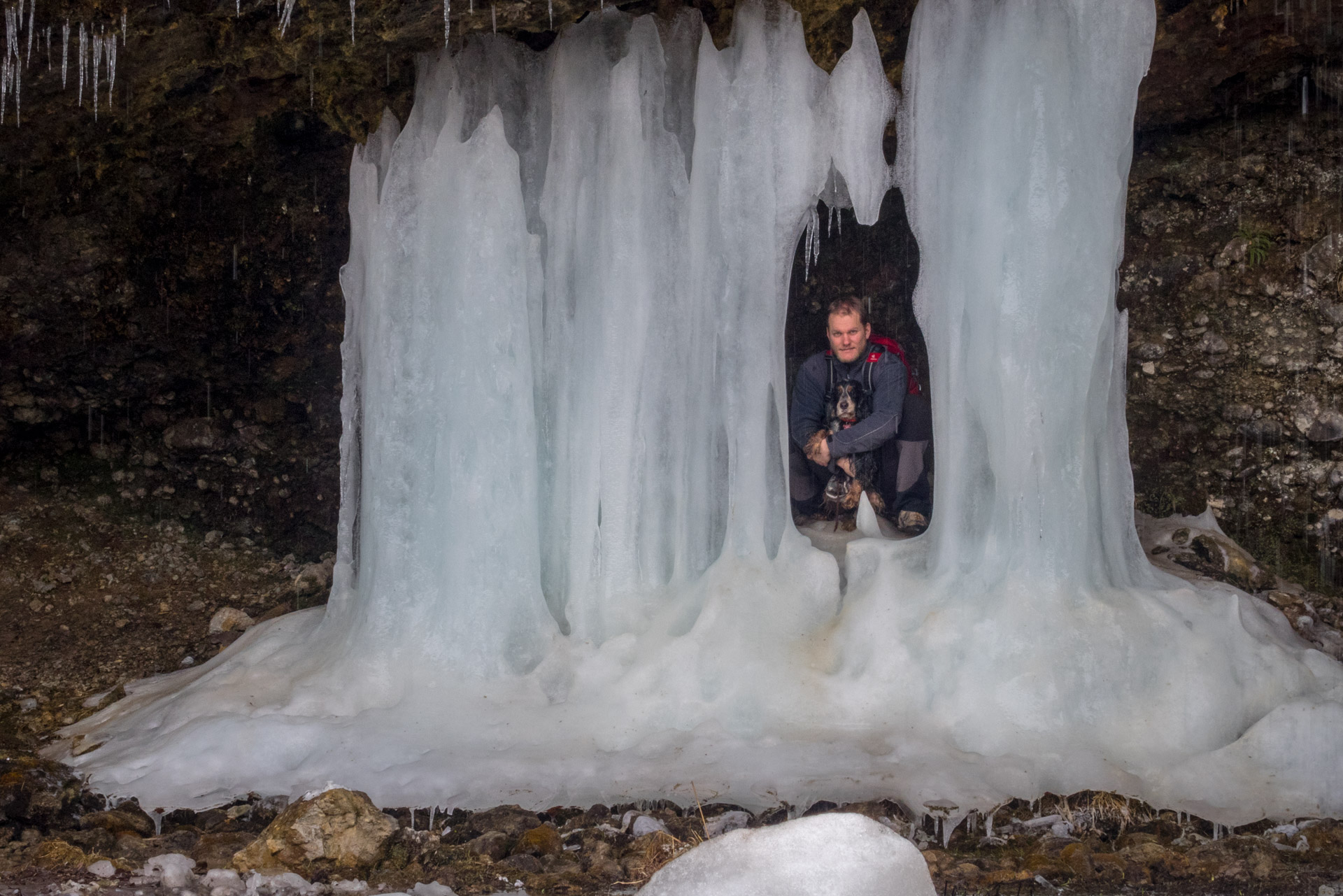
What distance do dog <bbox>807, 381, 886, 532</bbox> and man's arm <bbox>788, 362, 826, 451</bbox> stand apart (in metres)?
0.03

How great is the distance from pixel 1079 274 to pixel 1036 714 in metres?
1.63

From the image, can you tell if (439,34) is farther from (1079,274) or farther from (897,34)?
(1079,274)

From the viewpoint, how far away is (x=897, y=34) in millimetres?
4543

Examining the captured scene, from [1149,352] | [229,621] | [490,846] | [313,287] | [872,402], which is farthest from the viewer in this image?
[313,287]

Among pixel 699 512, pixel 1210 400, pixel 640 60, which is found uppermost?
pixel 640 60

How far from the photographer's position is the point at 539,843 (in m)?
3.34

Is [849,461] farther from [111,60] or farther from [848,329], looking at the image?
[111,60]

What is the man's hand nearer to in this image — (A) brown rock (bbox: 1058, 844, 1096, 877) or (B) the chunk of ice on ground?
(A) brown rock (bbox: 1058, 844, 1096, 877)

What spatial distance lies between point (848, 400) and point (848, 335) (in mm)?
322

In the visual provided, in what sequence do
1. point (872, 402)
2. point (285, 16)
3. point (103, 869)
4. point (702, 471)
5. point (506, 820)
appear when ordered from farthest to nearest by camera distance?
point (872, 402)
point (702, 471)
point (285, 16)
point (506, 820)
point (103, 869)

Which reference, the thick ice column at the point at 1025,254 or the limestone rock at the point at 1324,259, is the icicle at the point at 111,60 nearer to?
the thick ice column at the point at 1025,254

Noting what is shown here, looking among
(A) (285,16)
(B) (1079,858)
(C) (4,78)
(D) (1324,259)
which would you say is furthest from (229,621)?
(D) (1324,259)

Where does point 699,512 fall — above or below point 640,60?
below

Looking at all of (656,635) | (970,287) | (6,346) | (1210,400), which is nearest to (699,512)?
(656,635)
